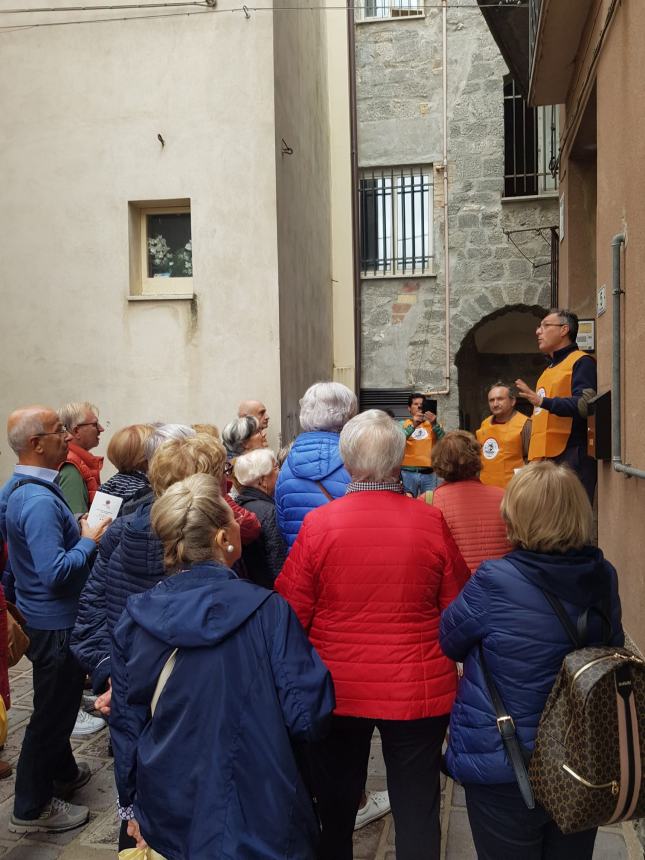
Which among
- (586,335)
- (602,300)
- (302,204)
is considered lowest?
(586,335)

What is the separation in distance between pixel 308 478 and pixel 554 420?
2.90 m

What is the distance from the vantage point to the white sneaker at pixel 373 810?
3568 millimetres

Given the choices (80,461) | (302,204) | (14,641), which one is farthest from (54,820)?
(302,204)

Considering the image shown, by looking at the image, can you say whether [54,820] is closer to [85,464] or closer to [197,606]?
[197,606]

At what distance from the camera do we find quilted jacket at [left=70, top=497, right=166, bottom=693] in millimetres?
2764

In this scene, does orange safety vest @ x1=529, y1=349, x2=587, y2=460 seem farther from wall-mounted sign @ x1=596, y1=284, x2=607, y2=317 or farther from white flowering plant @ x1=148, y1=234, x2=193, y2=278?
white flowering plant @ x1=148, y1=234, x2=193, y2=278

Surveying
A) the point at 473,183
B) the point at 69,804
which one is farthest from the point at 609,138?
the point at 473,183

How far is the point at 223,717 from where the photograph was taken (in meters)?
2.09

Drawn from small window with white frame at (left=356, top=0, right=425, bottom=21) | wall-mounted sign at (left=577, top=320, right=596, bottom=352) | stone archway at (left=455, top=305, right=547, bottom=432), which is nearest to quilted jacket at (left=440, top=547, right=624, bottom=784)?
wall-mounted sign at (left=577, top=320, right=596, bottom=352)

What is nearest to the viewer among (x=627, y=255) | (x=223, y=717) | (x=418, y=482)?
(x=223, y=717)

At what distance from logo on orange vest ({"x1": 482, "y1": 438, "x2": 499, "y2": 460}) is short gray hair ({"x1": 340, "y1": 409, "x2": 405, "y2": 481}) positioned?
4.08 meters

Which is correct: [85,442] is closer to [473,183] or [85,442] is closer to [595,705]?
[595,705]

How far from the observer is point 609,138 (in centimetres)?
525

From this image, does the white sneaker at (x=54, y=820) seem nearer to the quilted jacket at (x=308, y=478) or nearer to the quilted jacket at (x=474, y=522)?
the quilted jacket at (x=308, y=478)
